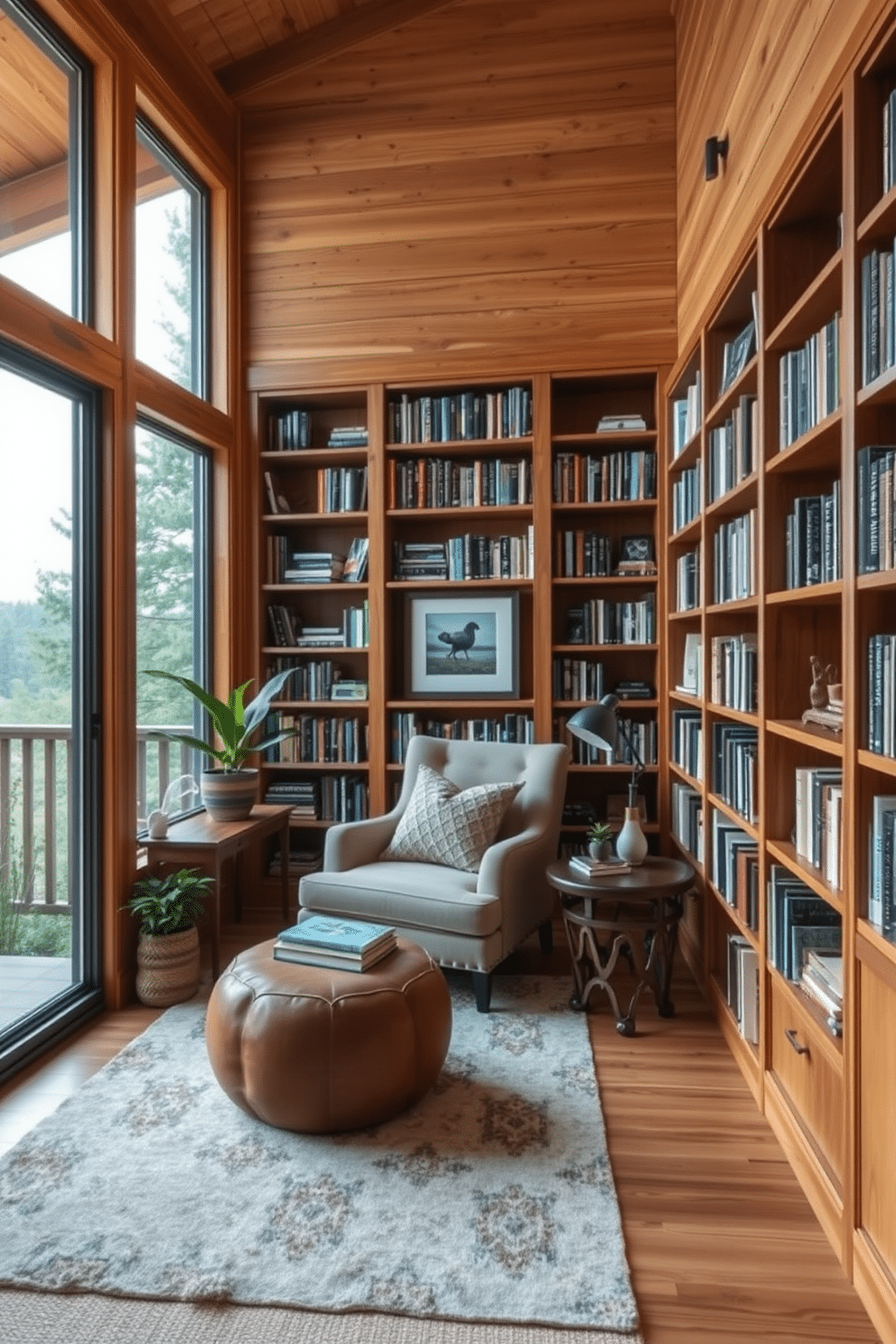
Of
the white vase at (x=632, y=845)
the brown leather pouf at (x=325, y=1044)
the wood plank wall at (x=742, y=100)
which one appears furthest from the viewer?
the white vase at (x=632, y=845)

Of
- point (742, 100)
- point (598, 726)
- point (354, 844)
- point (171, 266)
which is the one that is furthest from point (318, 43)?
point (354, 844)

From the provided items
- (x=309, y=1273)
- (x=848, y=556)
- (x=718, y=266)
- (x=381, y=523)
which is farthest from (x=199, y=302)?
(x=309, y=1273)

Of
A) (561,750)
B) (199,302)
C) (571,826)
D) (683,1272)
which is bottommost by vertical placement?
(683,1272)

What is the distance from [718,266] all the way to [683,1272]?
9.33ft

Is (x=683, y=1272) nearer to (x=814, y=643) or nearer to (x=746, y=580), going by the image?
(x=814, y=643)

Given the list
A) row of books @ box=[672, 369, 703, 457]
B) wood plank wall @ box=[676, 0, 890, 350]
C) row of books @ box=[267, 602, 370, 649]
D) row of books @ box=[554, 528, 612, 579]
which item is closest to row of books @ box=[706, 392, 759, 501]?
row of books @ box=[672, 369, 703, 457]

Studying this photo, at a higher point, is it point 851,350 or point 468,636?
point 851,350

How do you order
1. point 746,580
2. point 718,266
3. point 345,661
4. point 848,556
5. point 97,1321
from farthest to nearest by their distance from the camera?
1. point 345,661
2. point 718,266
3. point 746,580
4. point 848,556
5. point 97,1321

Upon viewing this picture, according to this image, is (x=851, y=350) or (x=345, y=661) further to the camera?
(x=345, y=661)

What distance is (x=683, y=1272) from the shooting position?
65.9 inches

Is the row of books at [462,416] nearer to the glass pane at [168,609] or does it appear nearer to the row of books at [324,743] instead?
the glass pane at [168,609]

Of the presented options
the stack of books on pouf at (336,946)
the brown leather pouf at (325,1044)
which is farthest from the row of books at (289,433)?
the brown leather pouf at (325,1044)

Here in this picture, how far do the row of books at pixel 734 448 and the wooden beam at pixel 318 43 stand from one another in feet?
8.88

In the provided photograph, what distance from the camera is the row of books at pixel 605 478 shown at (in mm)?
3879
